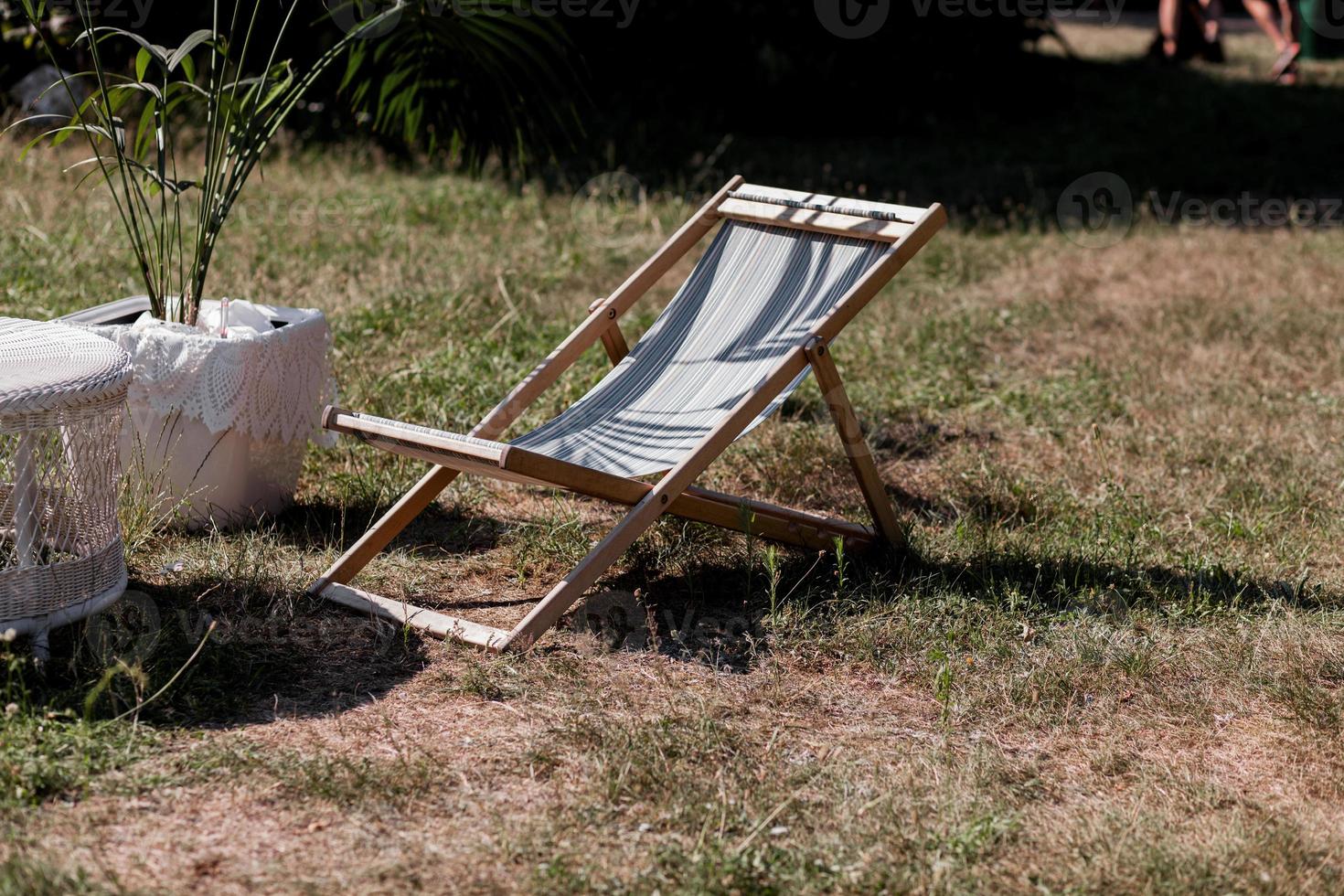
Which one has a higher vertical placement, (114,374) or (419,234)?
(114,374)

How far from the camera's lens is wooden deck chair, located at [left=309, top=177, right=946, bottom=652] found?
3.33 meters

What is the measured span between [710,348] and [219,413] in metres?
1.34

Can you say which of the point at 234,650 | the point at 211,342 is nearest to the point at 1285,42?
the point at 211,342

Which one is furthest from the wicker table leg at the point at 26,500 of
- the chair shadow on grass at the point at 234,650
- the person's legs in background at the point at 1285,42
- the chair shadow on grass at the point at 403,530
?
the person's legs in background at the point at 1285,42

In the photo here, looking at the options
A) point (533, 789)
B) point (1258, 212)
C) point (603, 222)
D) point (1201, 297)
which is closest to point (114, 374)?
point (533, 789)

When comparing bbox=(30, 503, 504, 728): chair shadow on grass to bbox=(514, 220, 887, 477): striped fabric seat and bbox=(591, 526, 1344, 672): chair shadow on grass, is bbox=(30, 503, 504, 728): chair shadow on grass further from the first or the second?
bbox=(514, 220, 887, 477): striped fabric seat

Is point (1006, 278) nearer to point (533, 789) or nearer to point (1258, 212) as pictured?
point (1258, 212)

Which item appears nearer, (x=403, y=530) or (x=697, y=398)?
(x=697, y=398)

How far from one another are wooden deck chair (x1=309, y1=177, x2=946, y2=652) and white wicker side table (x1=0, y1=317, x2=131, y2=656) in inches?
20.9

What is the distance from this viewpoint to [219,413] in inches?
146

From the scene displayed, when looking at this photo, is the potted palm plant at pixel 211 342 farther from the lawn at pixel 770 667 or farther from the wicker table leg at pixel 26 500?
the wicker table leg at pixel 26 500

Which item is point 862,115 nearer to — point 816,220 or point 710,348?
point 816,220

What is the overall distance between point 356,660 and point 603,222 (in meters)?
4.42

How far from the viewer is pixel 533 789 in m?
2.74
